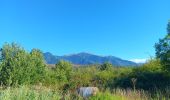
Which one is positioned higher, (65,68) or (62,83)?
(65,68)

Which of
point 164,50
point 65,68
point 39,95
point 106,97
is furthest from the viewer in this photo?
point 65,68

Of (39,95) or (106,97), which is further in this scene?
(106,97)

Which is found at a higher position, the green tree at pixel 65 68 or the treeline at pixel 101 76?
the green tree at pixel 65 68

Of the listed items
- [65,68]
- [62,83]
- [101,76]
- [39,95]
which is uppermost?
[65,68]

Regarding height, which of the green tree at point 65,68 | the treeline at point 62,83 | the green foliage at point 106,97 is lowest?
the green foliage at point 106,97

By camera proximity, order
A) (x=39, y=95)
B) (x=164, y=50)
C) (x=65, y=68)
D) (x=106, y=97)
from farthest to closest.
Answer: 1. (x=65, y=68)
2. (x=164, y=50)
3. (x=106, y=97)
4. (x=39, y=95)

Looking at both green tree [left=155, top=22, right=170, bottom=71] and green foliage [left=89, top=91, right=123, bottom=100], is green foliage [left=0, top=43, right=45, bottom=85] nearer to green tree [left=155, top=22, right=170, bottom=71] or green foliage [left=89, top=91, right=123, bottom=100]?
green tree [left=155, top=22, right=170, bottom=71]

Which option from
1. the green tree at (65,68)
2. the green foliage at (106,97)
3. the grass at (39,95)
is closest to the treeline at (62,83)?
the green tree at (65,68)

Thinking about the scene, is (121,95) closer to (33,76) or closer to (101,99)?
(101,99)

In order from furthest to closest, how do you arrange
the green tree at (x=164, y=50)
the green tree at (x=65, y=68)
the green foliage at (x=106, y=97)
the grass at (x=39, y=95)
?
the green tree at (x=65, y=68), the green tree at (x=164, y=50), the green foliage at (x=106, y=97), the grass at (x=39, y=95)

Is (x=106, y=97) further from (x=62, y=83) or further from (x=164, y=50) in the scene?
(x=62, y=83)

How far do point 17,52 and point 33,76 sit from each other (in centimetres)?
306

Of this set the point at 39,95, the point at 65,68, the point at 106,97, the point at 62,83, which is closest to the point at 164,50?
the point at 62,83

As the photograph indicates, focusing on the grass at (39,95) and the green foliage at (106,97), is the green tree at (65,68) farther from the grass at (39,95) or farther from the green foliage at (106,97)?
the grass at (39,95)
